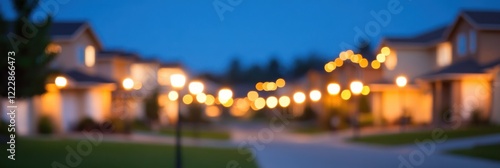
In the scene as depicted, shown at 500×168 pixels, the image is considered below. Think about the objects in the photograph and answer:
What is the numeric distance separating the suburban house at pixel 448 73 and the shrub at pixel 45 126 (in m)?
20.3

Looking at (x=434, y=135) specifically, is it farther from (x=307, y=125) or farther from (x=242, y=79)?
(x=242, y=79)

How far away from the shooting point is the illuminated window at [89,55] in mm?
39062

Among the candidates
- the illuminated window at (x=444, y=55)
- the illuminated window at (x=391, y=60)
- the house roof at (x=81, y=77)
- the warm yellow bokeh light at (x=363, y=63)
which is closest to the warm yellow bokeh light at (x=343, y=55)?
the warm yellow bokeh light at (x=363, y=63)

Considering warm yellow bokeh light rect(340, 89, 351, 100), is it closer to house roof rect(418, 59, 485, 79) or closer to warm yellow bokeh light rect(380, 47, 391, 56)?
warm yellow bokeh light rect(380, 47, 391, 56)

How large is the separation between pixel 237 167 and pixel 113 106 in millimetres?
23578

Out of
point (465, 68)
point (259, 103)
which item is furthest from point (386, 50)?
point (259, 103)

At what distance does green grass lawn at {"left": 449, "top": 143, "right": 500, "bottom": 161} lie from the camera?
2060 cm

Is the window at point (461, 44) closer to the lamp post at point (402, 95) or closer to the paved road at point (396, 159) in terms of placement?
the lamp post at point (402, 95)

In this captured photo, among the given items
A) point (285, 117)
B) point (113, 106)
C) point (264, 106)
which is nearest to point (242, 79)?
point (264, 106)

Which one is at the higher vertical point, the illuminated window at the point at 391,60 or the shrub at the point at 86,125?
the illuminated window at the point at 391,60

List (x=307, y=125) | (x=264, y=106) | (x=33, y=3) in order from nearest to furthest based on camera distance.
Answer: (x=33, y=3)
(x=307, y=125)
(x=264, y=106)

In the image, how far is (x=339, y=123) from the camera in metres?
46.1

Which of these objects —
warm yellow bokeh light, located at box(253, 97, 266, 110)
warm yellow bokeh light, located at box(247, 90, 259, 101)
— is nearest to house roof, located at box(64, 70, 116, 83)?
warm yellow bokeh light, located at box(253, 97, 266, 110)

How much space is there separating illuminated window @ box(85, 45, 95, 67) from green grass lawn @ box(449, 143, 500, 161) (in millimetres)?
23187
